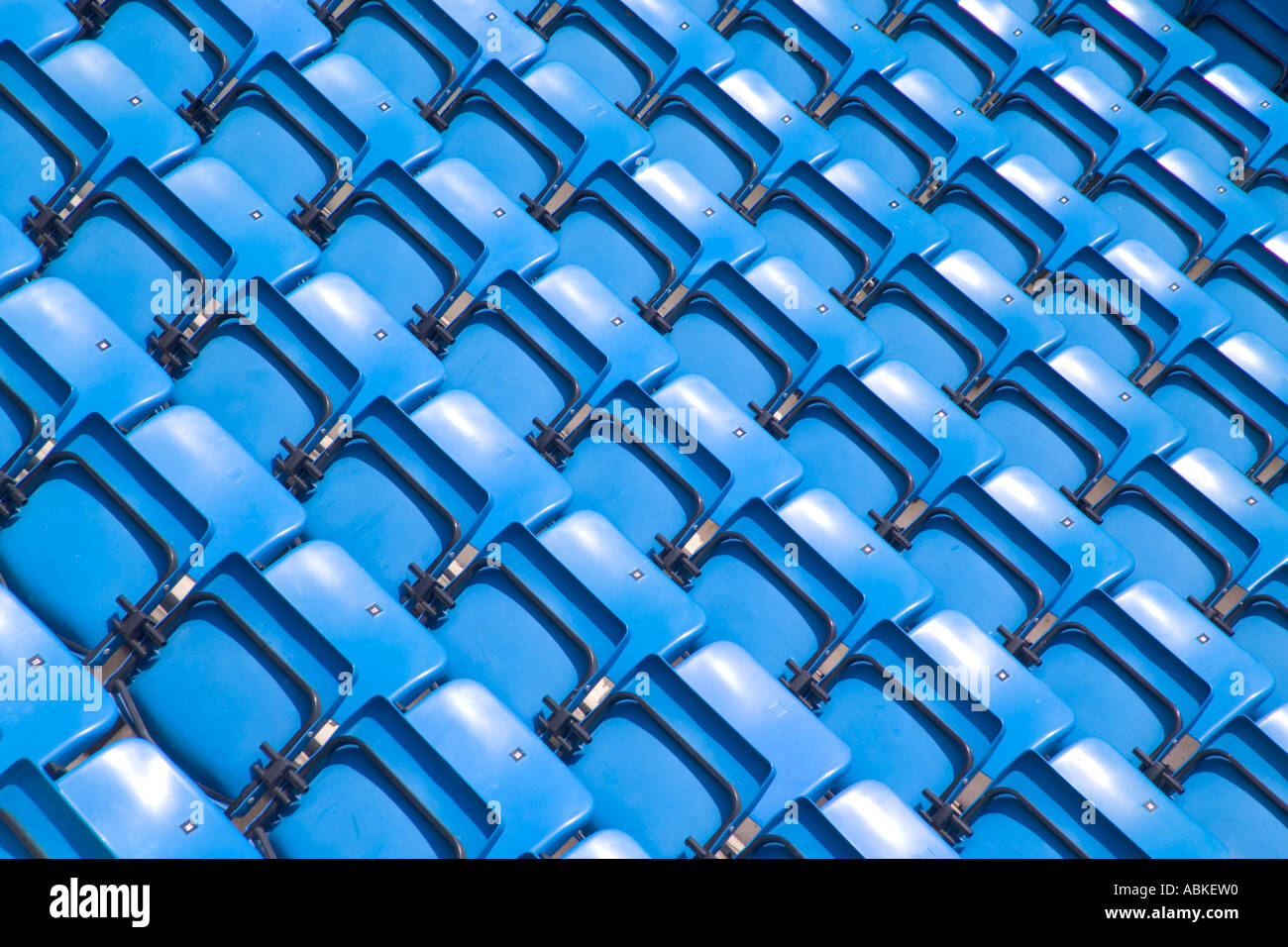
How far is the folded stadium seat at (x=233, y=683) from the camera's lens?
2.85 meters

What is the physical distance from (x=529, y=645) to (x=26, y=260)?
177 cm

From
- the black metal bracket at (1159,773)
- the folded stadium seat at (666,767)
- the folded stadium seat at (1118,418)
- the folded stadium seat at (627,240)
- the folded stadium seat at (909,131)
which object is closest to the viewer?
the folded stadium seat at (666,767)

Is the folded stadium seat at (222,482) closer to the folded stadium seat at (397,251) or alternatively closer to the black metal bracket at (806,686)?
the folded stadium seat at (397,251)

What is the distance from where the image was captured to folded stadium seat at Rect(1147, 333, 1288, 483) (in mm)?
4625

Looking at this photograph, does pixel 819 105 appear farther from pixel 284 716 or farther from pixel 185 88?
pixel 284 716

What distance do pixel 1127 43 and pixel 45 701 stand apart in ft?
18.7

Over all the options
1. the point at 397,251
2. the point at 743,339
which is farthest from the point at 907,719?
the point at 397,251

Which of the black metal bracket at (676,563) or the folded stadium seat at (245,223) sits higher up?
the black metal bracket at (676,563)

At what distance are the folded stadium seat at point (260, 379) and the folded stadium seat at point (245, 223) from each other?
20 centimetres

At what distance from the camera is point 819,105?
5.24 metres

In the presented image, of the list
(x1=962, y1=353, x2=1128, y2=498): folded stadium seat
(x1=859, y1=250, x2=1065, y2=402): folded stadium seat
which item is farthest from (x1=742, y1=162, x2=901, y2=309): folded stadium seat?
(x1=962, y1=353, x2=1128, y2=498): folded stadium seat

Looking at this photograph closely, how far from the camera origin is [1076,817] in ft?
10.8

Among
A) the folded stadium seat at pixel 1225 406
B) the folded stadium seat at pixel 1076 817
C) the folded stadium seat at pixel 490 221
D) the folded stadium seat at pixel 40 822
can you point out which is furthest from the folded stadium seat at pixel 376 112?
the folded stadium seat at pixel 1225 406
